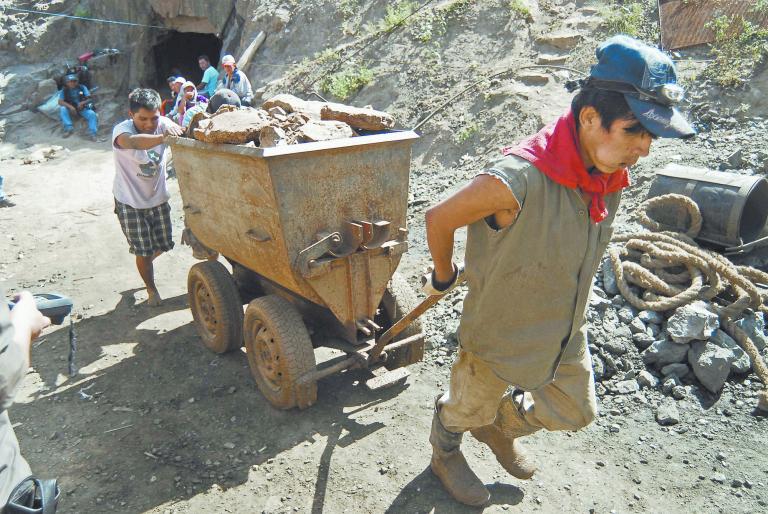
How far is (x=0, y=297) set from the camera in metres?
1.59

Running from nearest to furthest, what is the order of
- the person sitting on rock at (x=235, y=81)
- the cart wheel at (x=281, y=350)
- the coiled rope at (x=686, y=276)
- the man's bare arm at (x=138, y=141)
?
the cart wheel at (x=281, y=350), the coiled rope at (x=686, y=276), the man's bare arm at (x=138, y=141), the person sitting on rock at (x=235, y=81)

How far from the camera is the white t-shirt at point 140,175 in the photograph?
15.5 ft

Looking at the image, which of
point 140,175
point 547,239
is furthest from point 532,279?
point 140,175

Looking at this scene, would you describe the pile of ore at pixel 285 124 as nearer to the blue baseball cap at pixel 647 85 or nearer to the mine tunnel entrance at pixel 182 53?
the blue baseball cap at pixel 647 85

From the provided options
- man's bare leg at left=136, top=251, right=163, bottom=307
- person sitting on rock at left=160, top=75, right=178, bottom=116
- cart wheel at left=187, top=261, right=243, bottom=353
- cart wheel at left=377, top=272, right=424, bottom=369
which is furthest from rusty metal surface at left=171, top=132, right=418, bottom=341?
person sitting on rock at left=160, top=75, right=178, bottom=116

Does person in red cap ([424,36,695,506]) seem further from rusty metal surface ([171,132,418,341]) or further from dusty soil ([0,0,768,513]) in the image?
rusty metal surface ([171,132,418,341])

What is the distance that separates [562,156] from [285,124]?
1923mm

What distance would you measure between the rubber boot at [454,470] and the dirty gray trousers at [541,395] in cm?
26

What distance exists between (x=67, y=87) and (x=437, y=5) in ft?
26.0

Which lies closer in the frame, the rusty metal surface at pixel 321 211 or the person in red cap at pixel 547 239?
the person in red cap at pixel 547 239

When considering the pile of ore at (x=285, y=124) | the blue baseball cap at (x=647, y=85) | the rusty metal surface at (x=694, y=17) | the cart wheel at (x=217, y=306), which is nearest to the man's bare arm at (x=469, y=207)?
the blue baseball cap at (x=647, y=85)

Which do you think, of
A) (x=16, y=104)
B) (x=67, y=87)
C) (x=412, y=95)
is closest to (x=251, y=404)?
(x=412, y=95)

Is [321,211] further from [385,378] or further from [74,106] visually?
[74,106]

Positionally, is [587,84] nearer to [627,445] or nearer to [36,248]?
[627,445]
